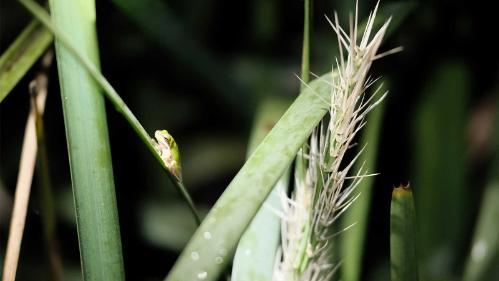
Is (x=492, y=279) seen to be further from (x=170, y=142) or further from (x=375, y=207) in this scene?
(x=170, y=142)

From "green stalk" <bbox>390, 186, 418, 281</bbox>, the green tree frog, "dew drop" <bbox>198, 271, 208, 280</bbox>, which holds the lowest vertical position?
"dew drop" <bbox>198, 271, 208, 280</bbox>

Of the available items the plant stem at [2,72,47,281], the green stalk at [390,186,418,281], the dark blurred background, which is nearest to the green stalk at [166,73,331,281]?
the green stalk at [390,186,418,281]

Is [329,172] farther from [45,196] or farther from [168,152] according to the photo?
[45,196]

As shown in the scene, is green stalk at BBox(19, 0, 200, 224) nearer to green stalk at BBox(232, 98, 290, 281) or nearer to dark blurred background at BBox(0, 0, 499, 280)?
green stalk at BBox(232, 98, 290, 281)

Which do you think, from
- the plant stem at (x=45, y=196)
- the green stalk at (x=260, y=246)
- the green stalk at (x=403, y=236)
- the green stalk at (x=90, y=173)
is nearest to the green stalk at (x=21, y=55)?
the plant stem at (x=45, y=196)

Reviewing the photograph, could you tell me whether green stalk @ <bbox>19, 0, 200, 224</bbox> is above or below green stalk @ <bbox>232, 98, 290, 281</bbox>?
above

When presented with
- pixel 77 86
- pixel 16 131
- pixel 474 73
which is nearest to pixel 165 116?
pixel 16 131

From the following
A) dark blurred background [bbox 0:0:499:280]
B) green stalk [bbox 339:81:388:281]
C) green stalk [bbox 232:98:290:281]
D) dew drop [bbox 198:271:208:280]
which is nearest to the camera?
dew drop [bbox 198:271:208:280]

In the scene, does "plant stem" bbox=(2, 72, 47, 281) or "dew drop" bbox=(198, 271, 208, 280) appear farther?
"plant stem" bbox=(2, 72, 47, 281)

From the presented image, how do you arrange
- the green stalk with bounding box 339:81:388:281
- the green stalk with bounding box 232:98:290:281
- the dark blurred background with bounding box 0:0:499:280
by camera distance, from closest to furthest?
1. the green stalk with bounding box 232:98:290:281
2. the green stalk with bounding box 339:81:388:281
3. the dark blurred background with bounding box 0:0:499:280
